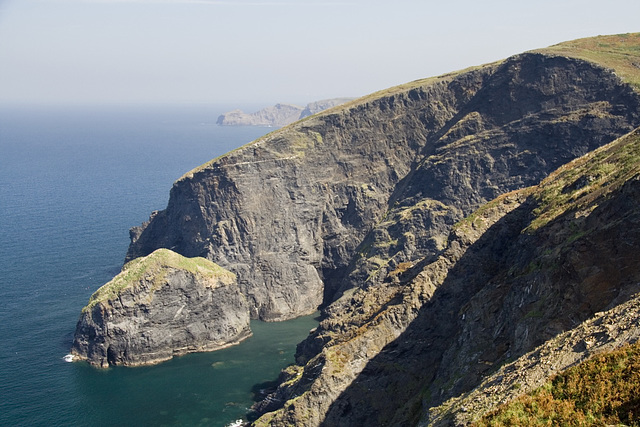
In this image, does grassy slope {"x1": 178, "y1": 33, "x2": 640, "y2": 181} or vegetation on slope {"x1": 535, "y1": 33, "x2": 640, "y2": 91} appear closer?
vegetation on slope {"x1": 535, "y1": 33, "x2": 640, "y2": 91}

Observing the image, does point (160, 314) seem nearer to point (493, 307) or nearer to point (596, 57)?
point (493, 307)

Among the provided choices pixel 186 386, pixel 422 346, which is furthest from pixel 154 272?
pixel 422 346

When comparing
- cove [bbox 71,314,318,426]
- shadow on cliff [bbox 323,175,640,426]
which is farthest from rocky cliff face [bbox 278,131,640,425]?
cove [bbox 71,314,318,426]

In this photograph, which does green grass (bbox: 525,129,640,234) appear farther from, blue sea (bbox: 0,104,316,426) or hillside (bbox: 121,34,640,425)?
blue sea (bbox: 0,104,316,426)

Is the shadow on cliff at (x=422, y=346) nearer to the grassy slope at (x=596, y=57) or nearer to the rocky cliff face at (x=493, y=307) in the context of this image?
the rocky cliff face at (x=493, y=307)

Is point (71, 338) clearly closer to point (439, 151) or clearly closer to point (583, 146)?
point (439, 151)

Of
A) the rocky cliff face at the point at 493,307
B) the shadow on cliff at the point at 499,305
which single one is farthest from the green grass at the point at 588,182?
the shadow on cliff at the point at 499,305
